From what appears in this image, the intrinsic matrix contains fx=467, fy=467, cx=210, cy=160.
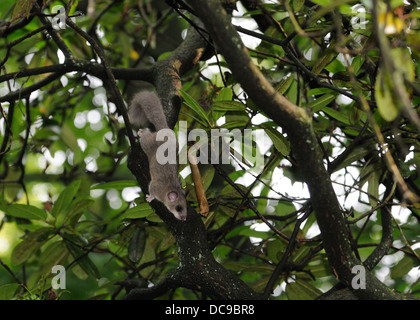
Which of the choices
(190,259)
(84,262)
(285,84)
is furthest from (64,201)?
(285,84)

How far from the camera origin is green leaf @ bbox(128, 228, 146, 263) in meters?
3.09

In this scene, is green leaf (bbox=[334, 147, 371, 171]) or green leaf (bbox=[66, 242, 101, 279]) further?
green leaf (bbox=[66, 242, 101, 279])

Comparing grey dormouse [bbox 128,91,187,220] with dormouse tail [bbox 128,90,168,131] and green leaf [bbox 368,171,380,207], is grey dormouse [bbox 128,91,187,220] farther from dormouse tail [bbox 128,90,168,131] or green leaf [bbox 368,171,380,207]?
green leaf [bbox 368,171,380,207]

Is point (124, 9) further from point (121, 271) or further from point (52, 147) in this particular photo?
point (121, 271)

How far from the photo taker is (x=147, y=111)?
10.4ft

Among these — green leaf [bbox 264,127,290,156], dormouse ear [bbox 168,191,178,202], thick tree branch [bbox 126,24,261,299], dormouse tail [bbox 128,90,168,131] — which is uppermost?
dormouse tail [bbox 128,90,168,131]

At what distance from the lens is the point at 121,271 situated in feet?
12.6

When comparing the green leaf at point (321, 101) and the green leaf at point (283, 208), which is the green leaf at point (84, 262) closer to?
the green leaf at point (283, 208)

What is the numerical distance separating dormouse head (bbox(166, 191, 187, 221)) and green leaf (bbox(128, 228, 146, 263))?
0.90 feet

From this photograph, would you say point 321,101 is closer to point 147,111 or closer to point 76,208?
point 147,111

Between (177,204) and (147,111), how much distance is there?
2.22 feet

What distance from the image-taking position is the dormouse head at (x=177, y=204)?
2400 mm

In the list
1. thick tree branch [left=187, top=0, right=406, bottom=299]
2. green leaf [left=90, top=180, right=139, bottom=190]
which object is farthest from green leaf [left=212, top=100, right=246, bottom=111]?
green leaf [left=90, top=180, right=139, bottom=190]
